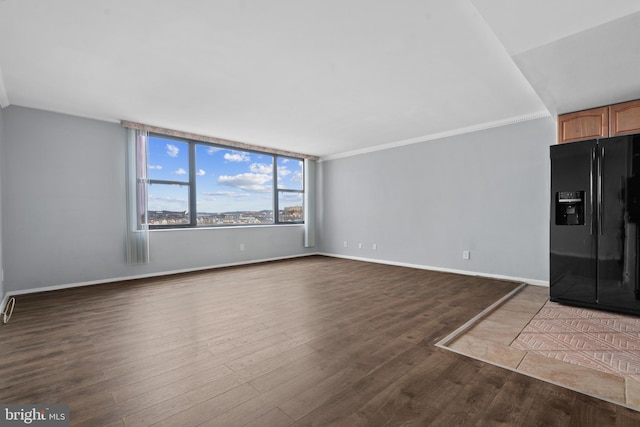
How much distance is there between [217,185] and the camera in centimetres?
585

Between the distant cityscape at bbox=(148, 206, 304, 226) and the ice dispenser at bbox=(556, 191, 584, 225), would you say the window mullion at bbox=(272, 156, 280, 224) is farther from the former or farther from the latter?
the ice dispenser at bbox=(556, 191, 584, 225)

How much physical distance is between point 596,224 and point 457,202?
2061mm

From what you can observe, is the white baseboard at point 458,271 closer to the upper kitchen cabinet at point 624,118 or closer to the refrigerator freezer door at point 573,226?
the refrigerator freezer door at point 573,226

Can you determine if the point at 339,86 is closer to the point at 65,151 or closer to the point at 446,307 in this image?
the point at 446,307

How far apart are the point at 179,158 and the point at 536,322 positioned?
5707 millimetres

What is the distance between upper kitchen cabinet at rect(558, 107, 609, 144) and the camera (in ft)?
10.6

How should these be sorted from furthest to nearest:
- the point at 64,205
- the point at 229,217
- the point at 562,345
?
the point at 229,217
the point at 64,205
the point at 562,345

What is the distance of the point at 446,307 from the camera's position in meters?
3.21

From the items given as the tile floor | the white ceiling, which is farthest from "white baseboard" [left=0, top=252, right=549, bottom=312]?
the white ceiling

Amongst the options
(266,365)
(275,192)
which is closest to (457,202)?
(275,192)

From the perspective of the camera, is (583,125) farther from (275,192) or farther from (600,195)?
(275,192)

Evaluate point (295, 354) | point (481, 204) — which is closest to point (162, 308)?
point (295, 354)

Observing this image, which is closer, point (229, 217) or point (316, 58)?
point (316, 58)

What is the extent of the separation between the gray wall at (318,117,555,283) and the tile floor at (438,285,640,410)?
139cm
